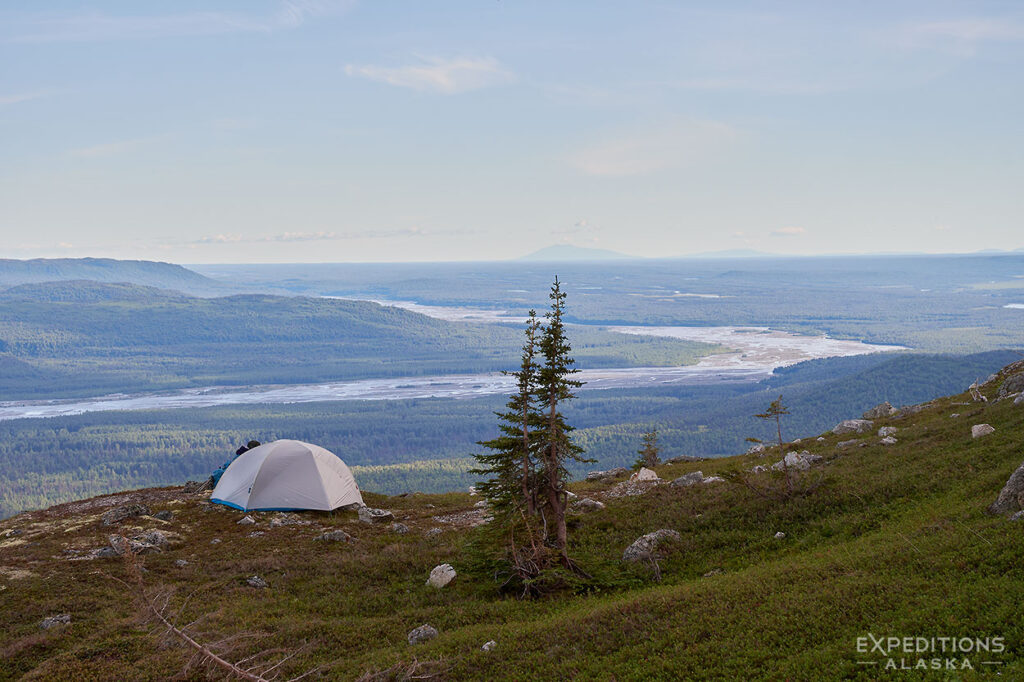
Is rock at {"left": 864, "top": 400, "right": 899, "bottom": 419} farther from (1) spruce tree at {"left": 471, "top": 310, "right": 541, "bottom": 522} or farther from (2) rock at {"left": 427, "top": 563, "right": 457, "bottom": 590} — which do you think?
(2) rock at {"left": 427, "top": 563, "right": 457, "bottom": 590}

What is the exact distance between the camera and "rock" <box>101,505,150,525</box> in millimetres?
34281

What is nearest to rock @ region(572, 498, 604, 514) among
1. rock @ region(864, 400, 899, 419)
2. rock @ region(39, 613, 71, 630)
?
rock @ region(39, 613, 71, 630)

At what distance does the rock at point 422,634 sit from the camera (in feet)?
61.4

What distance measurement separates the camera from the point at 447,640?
1797 centimetres

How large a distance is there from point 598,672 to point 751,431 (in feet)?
629

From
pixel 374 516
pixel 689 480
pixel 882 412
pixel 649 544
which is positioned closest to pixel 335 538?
pixel 374 516

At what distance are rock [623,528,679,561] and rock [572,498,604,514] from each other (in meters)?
6.46

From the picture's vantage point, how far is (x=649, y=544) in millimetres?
24234

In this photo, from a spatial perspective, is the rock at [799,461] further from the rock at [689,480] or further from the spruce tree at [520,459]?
the spruce tree at [520,459]

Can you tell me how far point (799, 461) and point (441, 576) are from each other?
19834mm

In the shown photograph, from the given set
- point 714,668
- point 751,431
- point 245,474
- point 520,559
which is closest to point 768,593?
point 714,668

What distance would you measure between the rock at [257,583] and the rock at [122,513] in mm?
13965

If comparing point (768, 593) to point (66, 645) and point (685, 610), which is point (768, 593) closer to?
point (685, 610)

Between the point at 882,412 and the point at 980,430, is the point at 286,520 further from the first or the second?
the point at 882,412
